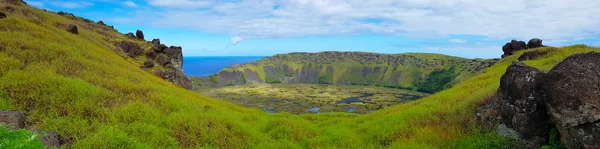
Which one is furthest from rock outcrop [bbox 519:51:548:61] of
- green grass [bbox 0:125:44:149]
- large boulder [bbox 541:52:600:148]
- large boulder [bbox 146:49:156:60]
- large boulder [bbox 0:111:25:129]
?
large boulder [bbox 146:49:156:60]

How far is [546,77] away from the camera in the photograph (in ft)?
44.2

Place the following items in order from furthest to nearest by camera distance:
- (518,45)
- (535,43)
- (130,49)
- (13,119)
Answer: (130,49) → (518,45) → (535,43) → (13,119)

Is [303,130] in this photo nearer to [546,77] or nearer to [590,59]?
[546,77]

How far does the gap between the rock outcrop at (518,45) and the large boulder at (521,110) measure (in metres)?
43.4

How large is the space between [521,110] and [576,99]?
285 centimetres

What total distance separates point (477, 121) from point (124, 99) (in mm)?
20175

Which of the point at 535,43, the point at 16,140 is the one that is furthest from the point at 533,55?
the point at 16,140

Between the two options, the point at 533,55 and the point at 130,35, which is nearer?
the point at 533,55

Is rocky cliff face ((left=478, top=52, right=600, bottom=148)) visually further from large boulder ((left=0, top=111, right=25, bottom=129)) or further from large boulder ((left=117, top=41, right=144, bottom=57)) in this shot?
large boulder ((left=117, top=41, right=144, bottom=57))

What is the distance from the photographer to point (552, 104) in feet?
41.4

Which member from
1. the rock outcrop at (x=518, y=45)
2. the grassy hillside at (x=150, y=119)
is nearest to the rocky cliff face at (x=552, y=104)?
the grassy hillside at (x=150, y=119)

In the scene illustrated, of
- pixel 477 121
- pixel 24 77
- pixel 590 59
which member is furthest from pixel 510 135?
pixel 24 77

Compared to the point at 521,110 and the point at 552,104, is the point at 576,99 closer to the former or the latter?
the point at 552,104

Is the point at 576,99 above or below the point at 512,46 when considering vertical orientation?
below
